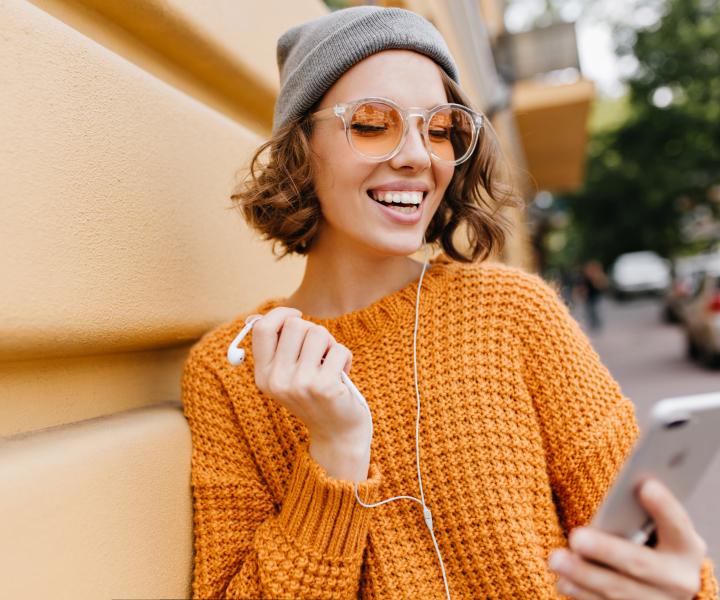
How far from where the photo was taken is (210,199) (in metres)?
1.94

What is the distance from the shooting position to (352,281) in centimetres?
175

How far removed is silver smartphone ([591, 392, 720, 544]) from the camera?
0.84m

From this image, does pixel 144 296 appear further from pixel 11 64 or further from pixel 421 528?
pixel 421 528

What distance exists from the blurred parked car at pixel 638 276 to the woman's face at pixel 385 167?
28739 millimetres

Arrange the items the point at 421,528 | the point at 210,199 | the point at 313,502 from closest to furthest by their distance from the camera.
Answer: the point at 313,502 < the point at 421,528 < the point at 210,199

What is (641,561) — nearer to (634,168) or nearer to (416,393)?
(416,393)

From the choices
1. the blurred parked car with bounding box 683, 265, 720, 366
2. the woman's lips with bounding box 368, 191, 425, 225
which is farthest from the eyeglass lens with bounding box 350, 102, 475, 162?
the blurred parked car with bounding box 683, 265, 720, 366

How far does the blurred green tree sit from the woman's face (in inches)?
845

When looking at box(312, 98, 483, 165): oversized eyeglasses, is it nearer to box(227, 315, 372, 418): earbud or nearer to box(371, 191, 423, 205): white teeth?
box(371, 191, 423, 205): white teeth

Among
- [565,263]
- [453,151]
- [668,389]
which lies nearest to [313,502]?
[453,151]

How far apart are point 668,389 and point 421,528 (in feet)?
26.6

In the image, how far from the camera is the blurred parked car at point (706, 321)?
953cm

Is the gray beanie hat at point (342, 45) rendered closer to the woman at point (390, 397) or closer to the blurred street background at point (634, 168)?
the woman at point (390, 397)

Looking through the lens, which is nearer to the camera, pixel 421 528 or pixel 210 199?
pixel 421 528
